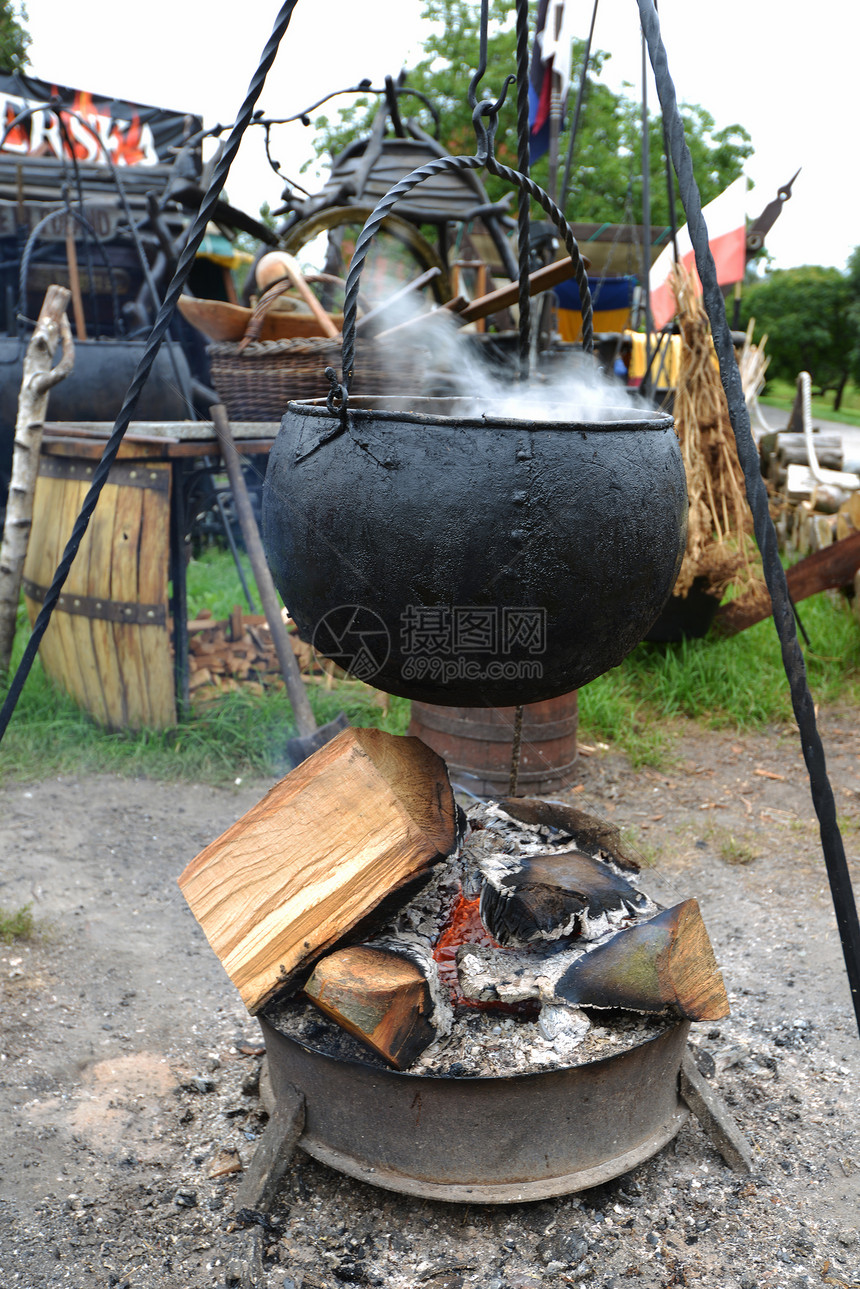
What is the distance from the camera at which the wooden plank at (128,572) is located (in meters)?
3.70

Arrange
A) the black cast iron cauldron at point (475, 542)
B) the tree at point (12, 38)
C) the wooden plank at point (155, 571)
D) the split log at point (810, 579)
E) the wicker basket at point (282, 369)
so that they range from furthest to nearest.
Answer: the tree at point (12, 38) < the split log at point (810, 579) < the wooden plank at point (155, 571) < the wicker basket at point (282, 369) < the black cast iron cauldron at point (475, 542)

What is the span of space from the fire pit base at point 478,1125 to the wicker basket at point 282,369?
2274mm

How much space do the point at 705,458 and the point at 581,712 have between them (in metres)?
1.27

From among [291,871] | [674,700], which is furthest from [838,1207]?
[674,700]

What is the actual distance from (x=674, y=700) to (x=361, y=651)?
3.27m

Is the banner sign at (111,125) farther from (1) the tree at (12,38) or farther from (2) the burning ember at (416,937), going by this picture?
(2) the burning ember at (416,937)

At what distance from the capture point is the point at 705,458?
4148 mm

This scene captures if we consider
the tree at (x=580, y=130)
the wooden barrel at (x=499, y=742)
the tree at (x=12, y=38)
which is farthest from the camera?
the tree at (x=580, y=130)

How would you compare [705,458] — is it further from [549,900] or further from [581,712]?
[549,900]

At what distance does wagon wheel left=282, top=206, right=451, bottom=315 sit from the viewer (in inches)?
153

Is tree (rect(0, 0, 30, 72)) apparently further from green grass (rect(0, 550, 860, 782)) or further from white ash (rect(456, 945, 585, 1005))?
white ash (rect(456, 945, 585, 1005))

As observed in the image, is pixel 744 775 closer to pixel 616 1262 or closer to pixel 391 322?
pixel 391 322

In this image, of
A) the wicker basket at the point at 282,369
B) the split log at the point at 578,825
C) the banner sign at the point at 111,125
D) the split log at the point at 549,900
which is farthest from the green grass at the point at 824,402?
the split log at the point at 549,900

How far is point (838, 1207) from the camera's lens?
1.70 meters
